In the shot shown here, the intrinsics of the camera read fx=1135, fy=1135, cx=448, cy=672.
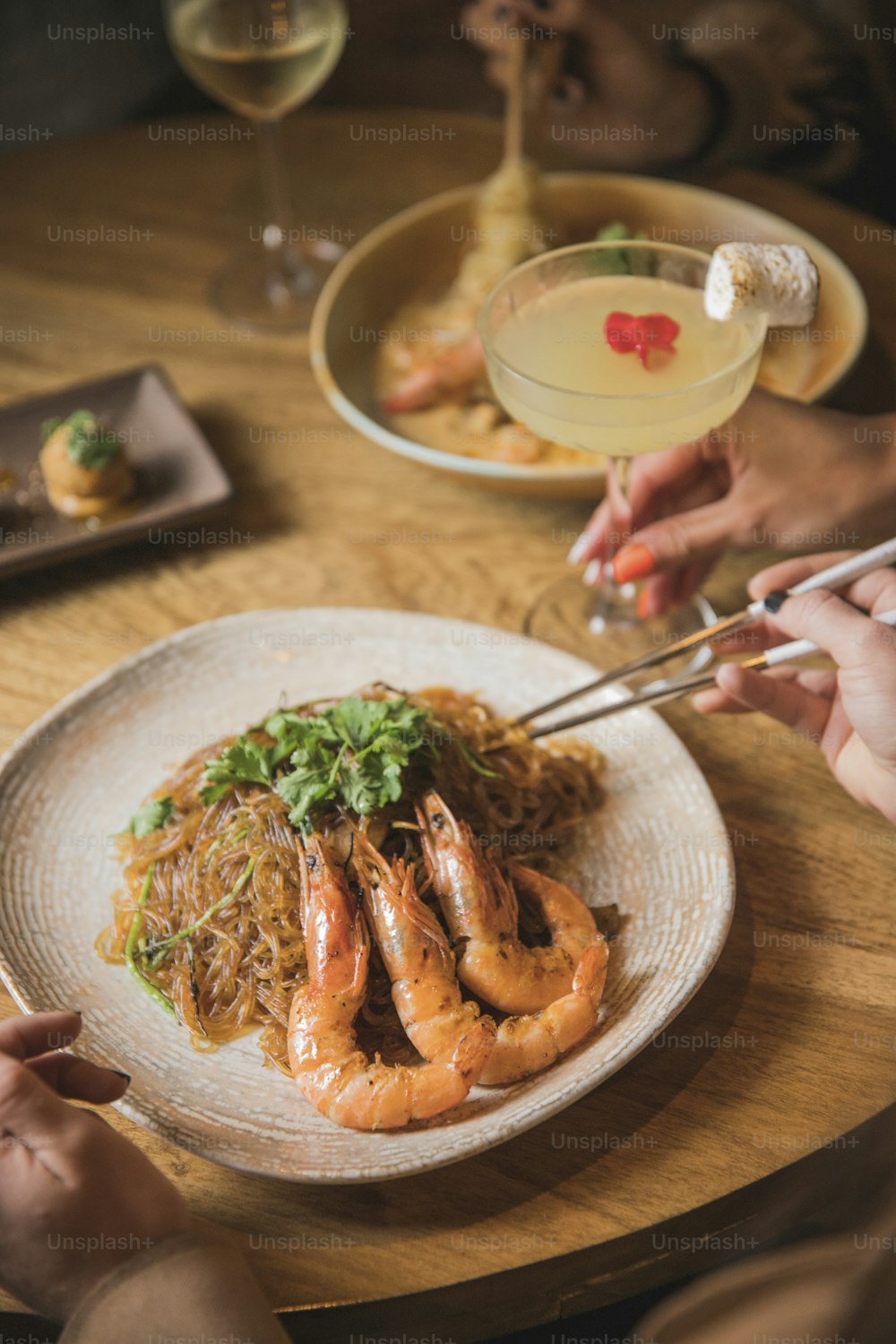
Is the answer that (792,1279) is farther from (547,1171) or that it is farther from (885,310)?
(885,310)

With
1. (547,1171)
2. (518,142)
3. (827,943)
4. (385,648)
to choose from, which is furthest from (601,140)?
(547,1171)

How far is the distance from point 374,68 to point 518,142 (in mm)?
2179

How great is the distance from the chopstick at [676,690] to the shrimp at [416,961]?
358 mm

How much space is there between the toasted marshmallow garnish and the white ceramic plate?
579mm

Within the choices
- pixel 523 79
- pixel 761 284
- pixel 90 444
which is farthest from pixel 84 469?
pixel 523 79

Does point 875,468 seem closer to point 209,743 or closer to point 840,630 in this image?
point 840,630

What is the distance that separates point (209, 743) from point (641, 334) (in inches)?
36.6

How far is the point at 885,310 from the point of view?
8.68ft

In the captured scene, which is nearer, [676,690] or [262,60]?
[676,690]

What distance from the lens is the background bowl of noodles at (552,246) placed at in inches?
86.0

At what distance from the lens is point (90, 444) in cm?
211

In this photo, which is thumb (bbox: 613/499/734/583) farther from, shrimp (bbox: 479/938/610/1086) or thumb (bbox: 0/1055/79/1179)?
thumb (bbox: 0/1055/79/1179)

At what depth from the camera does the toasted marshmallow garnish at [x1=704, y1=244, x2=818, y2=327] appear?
160cm

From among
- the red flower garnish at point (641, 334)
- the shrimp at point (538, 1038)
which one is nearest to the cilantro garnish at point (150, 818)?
the shrimp at point (538, 1038)
